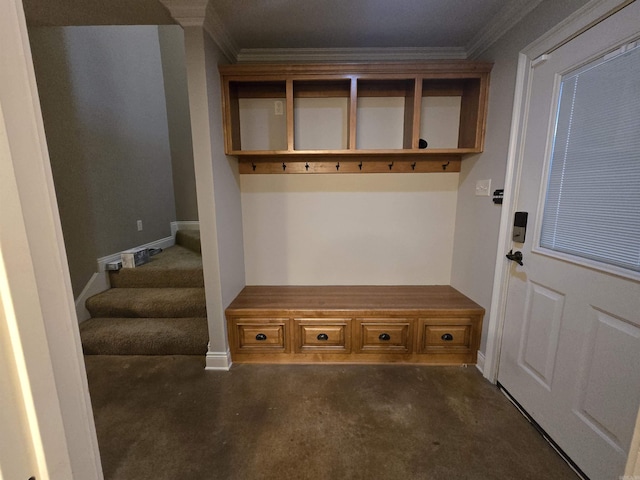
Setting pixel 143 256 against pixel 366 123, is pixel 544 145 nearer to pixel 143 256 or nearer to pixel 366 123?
pixel 366 123

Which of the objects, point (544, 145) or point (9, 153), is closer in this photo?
point (9, 153)

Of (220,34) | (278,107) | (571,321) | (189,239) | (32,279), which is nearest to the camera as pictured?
(32,279)

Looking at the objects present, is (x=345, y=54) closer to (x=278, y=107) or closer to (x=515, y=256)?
(x=278, y=107)

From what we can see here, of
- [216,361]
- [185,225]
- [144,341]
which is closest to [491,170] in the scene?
[216,361]

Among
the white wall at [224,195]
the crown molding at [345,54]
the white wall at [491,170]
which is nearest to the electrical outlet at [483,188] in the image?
the white wall at [491,170]

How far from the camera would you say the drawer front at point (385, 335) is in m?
2.08

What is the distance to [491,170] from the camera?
190 cm

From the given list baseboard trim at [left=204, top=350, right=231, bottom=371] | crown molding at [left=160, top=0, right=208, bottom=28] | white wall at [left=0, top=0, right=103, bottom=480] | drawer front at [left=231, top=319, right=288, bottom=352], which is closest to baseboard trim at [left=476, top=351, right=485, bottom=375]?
drawer front at [left=231, top=319, right=288, bottom=352]

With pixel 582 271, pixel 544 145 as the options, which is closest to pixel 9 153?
pixel 582 271

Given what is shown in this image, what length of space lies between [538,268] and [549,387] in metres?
0.66

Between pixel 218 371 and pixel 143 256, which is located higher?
pixel 143 256

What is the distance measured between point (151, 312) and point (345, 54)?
2.81m

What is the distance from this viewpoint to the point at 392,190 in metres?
2.39

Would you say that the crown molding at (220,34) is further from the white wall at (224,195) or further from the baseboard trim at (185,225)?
the baseboard trim at (185,225)
